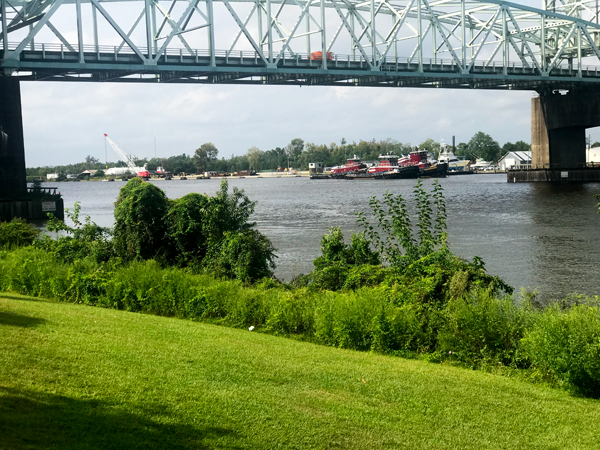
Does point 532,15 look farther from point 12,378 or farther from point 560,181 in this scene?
point 12,378

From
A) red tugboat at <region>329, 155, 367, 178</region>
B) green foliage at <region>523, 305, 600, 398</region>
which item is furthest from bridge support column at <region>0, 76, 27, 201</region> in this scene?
red tugboat at <region>329, 155, 367, 178</region>

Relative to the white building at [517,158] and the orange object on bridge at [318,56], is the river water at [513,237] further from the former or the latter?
the white building at [517,158]

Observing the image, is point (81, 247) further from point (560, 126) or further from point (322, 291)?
point (560, 126)

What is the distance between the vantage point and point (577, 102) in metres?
94.2

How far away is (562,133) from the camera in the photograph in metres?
97.4

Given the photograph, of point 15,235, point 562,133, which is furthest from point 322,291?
point 562,133

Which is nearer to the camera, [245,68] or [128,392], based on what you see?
[128,392]

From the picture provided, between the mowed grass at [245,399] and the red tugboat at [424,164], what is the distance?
148 metres

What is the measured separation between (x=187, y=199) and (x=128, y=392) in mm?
13081

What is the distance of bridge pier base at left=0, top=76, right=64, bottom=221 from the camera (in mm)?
53688

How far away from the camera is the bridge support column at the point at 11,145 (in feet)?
177

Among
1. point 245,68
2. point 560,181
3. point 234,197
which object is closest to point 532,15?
point 560,181

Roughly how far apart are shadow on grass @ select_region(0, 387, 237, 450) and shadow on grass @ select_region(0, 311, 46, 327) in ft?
11.9

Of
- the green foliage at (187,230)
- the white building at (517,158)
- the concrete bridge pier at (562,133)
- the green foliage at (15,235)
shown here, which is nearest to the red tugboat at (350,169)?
the white building at (517,158)
